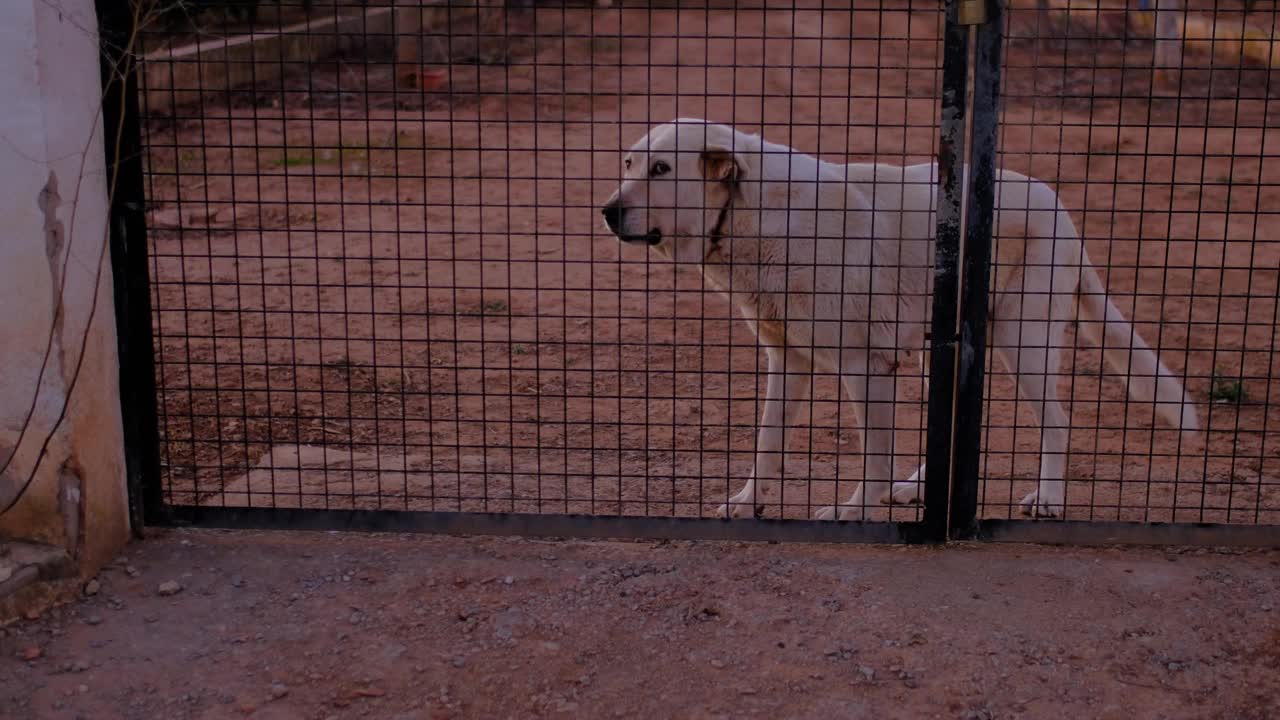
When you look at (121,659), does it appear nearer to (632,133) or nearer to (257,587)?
(257,587)

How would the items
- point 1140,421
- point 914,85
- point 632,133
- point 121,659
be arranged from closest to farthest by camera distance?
point 121,659
point 1140,421
point 632,133
point 914,85

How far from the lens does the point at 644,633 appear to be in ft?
12.5

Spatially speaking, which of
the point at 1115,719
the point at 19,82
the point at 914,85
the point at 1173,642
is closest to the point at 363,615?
the point at 19,82

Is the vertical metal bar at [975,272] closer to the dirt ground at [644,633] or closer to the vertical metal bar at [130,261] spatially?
the dirt ground at [644,633]

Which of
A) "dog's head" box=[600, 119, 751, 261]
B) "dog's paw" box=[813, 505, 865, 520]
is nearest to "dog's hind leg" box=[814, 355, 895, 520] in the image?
"dog's paw" box=[813, 505, 865, 520]

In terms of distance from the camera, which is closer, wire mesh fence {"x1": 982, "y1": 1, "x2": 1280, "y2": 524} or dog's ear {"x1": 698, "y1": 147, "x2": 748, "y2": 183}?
wire mesh fence {"x1": 982, "y1": 1, "x2": 1280, "y2": 524}

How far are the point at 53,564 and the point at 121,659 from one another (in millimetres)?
483

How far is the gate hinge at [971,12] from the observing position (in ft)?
12.8

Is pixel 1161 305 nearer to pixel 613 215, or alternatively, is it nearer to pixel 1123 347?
pixel 1123 347

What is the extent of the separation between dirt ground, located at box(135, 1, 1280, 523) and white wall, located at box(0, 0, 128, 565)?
0.31 meters

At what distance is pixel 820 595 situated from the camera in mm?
4016

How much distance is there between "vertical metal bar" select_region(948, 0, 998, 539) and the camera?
3941mm

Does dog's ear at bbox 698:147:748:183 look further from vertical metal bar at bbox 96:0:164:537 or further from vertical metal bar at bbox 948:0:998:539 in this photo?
vertical metal bar at bbox 96:0:164:537

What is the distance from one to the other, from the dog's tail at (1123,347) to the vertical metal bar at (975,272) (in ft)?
3.41
